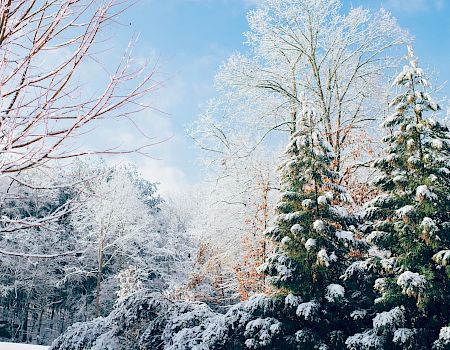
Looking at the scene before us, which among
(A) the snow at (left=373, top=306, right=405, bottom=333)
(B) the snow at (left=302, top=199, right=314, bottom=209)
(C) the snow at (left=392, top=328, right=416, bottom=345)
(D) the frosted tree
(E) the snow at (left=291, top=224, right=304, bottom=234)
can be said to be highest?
(D) the frosted tree

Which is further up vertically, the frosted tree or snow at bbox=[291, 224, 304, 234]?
the frosted tree

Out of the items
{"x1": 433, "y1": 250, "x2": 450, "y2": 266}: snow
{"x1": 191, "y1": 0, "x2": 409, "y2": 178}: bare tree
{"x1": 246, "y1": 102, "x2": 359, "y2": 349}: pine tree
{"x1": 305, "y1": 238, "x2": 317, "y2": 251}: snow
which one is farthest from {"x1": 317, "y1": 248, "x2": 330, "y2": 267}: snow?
{"x1": 191, "y1": 0, "x2": 409, "y2": 178}: bare tree

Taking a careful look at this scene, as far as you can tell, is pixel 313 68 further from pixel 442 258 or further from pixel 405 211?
pixel 442 258

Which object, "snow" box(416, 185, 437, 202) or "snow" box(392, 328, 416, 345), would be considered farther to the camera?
"snow" box(416, 185, 437, 202)

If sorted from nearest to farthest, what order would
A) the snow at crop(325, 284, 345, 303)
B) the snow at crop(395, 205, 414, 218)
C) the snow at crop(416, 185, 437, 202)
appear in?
the snow at crop(416, 185, 437, 202) → the snow at crop(395, 205, 414, 218) → the snow at crop(325, 284, 345, 303)

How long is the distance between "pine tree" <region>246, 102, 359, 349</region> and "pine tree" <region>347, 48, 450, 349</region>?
0.65 metres

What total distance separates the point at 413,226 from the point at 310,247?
1732 millimetres

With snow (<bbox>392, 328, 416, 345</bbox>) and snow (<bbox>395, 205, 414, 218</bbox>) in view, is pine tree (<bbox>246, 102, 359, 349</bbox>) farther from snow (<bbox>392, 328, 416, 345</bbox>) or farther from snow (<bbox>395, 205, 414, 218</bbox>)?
snow (<bbox>395, 205, 414, 218</bbox>)

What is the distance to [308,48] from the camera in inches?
516

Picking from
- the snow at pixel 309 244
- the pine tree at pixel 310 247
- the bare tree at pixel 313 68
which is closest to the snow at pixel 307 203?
the pine tree at pixel 310 247

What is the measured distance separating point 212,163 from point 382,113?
5.75 meters

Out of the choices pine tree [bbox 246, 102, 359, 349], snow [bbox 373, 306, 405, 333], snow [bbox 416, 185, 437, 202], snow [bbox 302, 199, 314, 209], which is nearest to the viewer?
snow [bbox 373, 306, 405, 333]

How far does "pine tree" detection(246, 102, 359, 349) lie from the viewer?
7.61 meters

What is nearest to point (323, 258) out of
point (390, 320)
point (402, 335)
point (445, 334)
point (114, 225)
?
point (390, 320)
